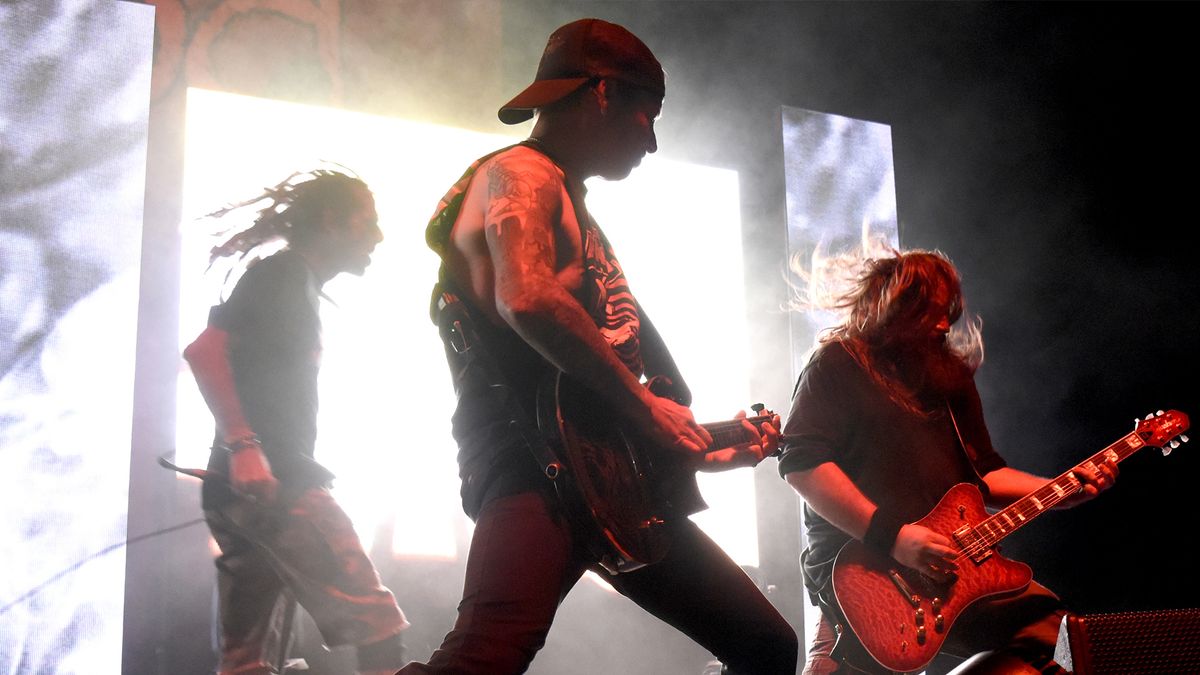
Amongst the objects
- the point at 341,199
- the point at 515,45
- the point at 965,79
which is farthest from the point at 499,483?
the point at 965,79

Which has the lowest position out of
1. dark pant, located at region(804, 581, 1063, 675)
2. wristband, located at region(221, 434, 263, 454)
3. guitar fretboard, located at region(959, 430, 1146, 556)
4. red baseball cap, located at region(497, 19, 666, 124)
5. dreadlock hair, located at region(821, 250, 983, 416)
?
dark pant, located at region(804, 581, 1063, 675)

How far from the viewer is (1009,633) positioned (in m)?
2.41

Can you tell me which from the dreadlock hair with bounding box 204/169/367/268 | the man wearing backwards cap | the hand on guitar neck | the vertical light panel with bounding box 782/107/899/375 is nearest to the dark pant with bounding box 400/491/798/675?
the man wearing backwards cap

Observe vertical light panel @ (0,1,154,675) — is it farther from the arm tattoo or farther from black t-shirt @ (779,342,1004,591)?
black t-shirt @ (779,342,1004,591)

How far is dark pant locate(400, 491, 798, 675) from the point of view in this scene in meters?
1.46

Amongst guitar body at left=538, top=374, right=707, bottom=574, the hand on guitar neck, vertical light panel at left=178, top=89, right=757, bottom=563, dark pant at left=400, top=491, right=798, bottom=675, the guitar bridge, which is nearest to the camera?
dark pant at left=400, top=491, right=798, bottom=675

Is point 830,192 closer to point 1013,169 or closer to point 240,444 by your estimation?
point 1013,169

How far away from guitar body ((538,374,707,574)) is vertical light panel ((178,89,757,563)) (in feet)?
5.50

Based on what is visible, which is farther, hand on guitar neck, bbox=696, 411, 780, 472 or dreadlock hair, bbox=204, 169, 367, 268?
dreadlock hair, bbox=204, 169, 367, 268

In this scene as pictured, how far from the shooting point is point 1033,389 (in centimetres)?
476

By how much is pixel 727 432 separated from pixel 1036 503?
1.25 m

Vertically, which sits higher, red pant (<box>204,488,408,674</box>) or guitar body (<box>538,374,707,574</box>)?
guitar body (<box>538,374,707,574</box>)

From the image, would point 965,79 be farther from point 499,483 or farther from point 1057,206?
point 499,483

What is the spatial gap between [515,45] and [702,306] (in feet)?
4.31
